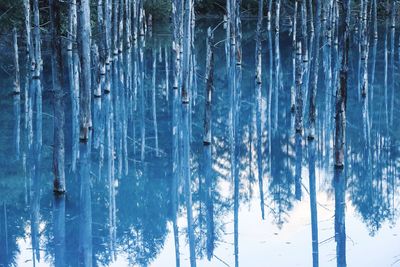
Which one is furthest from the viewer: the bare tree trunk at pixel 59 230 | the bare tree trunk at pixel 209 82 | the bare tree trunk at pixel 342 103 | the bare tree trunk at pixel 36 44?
the bare tree trunk at pixel 36 44

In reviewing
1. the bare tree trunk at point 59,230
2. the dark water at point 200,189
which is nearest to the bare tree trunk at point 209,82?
the dark water at point 200,189

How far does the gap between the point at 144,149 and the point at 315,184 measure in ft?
14.2

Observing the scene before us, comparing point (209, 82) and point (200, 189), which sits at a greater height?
point (209, 82)

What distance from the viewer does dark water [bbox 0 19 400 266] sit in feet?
32.8

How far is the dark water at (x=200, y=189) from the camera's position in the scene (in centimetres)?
1001

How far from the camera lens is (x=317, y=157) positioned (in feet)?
48.0

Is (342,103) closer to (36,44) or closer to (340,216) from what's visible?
(340,216)

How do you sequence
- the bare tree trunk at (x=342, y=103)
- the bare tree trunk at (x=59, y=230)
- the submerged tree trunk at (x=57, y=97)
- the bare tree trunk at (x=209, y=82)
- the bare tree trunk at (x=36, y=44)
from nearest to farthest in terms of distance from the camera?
the bare tree trunk at (x=59, y=230) → the submerged tree trunk at (x=57, y=97) → the bare tree trunk at (x=342, y=103) → the bare tree trunk at (x=209, y=82) → the bare tree trunk at (x=36, y=44)

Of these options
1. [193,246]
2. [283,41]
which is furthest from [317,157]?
[283,41]

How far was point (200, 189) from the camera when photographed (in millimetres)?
12961

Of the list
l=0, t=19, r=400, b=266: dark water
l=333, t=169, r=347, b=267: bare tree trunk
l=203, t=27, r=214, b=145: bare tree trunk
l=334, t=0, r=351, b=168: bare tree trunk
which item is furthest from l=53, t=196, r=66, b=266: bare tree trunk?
l=334, t=0, r=351, b=168: bare tree trunk

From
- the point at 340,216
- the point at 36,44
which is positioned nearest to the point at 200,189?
the point at 340,216

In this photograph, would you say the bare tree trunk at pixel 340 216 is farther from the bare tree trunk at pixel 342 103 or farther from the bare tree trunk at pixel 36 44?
the bare tree trunk at pixel 36 44

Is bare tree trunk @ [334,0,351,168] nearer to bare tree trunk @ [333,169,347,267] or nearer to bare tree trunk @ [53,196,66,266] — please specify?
bare tree trunk @ [333,169,347,267]
